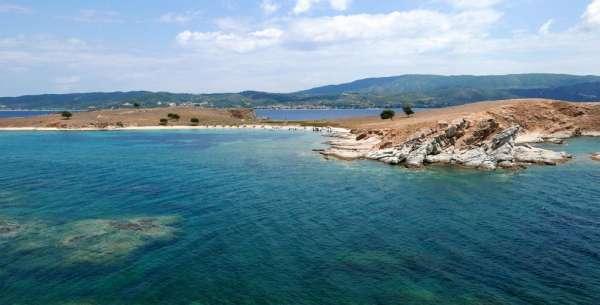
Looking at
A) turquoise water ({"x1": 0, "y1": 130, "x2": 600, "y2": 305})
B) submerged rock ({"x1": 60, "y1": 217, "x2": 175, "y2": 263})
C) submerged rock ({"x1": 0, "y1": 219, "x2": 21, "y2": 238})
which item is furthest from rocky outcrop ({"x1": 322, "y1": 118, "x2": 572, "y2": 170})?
submerged rock ({"x1": 0, "y1": 219, "x2": 21, "y2": 238})

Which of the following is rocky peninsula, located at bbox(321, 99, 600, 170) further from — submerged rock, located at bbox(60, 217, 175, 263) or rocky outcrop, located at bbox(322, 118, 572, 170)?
submerged rock, located at bbox(60, 217, 175, 263)

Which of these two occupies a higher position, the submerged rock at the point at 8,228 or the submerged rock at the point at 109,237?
the submerged rock at the point at 8,228

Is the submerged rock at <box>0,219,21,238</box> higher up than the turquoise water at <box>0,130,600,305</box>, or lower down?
higher up

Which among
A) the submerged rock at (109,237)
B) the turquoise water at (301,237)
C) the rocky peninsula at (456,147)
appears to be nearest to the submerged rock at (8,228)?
the turquoise water at (301,237)

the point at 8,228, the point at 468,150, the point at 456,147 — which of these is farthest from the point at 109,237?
the point at 456,147

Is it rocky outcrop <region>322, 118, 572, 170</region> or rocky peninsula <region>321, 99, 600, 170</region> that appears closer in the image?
rocky outcrop <region>322, 118, 572, 170</region>

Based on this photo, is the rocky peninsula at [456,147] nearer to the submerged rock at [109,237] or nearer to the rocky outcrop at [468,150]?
the rocky outcrop at [468,150]

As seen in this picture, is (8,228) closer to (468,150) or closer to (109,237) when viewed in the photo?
(109,237)
